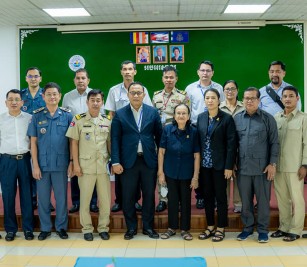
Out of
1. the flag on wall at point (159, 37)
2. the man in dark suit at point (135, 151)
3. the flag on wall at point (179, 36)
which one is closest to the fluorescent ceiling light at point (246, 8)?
the flag on wall at point (179, 36)

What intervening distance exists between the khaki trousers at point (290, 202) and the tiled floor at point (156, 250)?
0.18 m

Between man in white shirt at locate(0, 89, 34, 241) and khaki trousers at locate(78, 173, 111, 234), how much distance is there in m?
0.61

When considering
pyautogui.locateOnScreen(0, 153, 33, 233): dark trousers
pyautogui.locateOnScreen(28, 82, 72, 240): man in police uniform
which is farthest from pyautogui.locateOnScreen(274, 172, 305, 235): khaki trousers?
pyautogui.locateOnScreen(0, 153, 33, 233): dark trousers

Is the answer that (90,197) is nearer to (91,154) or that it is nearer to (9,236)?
(91,154)

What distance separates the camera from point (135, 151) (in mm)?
4441

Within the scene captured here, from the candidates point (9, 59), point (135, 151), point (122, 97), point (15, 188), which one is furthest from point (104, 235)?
point (9, 59)

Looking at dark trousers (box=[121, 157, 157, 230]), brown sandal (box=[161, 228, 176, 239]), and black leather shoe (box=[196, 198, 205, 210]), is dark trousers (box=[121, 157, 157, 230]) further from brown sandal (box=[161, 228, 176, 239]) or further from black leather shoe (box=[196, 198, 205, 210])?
black leather shoe (box=[196, 198, 205, 210])

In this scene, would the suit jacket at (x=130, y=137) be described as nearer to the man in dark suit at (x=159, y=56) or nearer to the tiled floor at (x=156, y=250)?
the tiled floor at (x=156, y=250)

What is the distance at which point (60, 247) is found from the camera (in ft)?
14.3

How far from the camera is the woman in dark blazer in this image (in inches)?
170

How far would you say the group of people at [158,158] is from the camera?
436 cm

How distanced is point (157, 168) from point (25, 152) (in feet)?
4.89

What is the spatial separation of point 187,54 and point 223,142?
136 inches

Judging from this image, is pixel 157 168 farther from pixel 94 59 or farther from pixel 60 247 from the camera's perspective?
pixel 94 59
